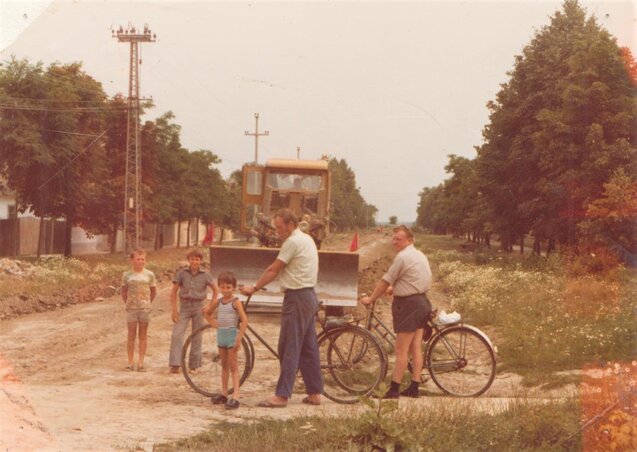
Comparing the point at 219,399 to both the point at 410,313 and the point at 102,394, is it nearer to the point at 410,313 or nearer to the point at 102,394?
the point at 102,394

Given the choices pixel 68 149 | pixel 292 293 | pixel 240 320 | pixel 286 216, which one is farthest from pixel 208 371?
pixel 68 149

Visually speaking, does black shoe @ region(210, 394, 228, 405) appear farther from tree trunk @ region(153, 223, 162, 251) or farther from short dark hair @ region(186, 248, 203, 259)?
tree trunk @ region(153, 223, 162, 251)

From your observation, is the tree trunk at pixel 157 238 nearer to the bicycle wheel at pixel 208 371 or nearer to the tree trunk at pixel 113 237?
the tree trunk at pixel 113 237

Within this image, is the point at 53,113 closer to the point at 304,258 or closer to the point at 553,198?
the point at 553,198

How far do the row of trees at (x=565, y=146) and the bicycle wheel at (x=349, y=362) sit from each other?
1686 cm

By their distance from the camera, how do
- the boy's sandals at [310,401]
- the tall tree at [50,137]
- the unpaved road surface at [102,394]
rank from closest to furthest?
the unpaved road surface at [102,394] → the boy's sandals at [310,401] → the tall tree at [50,137]

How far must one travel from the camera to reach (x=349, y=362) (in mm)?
8469

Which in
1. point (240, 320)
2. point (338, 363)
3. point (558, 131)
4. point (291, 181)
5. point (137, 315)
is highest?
point (558, 131)

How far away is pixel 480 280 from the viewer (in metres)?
22.0

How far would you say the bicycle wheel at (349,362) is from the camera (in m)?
8.35

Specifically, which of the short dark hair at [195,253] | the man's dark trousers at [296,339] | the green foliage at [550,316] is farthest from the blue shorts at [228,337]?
the green foliage at [550,316]

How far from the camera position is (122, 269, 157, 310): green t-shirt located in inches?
396

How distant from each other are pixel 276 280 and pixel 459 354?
20.1ft

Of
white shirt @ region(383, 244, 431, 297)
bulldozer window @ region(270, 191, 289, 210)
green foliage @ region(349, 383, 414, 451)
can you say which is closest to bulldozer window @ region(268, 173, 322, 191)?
bulldozer window @ region(270, 191, 289, 210)
